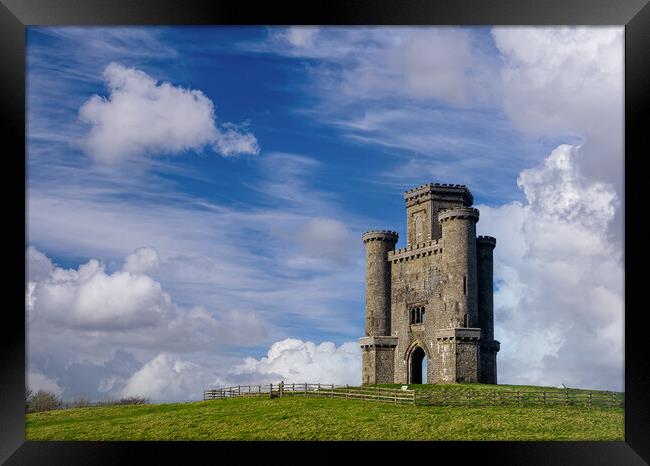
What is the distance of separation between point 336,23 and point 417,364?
114 feet

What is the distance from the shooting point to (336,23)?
12.9 metres

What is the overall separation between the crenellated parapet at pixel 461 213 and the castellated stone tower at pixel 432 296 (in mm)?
51

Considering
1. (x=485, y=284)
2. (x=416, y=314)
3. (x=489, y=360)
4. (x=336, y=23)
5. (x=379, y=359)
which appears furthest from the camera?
(x=379, y=359)

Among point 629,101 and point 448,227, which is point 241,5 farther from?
point 448,227

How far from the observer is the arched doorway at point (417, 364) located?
45.5 m

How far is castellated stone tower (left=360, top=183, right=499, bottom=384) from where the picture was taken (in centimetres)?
4294

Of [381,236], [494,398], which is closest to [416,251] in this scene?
[381,236]

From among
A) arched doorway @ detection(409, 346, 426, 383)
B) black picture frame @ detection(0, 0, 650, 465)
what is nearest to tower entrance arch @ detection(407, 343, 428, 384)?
arched doorway @ detection(409, 346, 426, 383)

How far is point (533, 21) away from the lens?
1312cm

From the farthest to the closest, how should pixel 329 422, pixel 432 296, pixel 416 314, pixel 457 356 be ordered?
pixel 416 314, pixel 432 296, pixel 457 356, pixel 329 422

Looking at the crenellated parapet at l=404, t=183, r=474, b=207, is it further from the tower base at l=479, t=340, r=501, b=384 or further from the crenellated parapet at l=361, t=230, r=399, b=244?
the tower base at l=479, t=340, r=501, b=384

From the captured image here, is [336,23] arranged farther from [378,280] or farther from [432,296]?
[378,280]

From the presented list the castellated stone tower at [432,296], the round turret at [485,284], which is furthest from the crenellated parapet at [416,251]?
the round turret at [485,284]

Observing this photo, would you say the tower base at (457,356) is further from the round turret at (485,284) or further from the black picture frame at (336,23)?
the black picture frame at (336,23)
